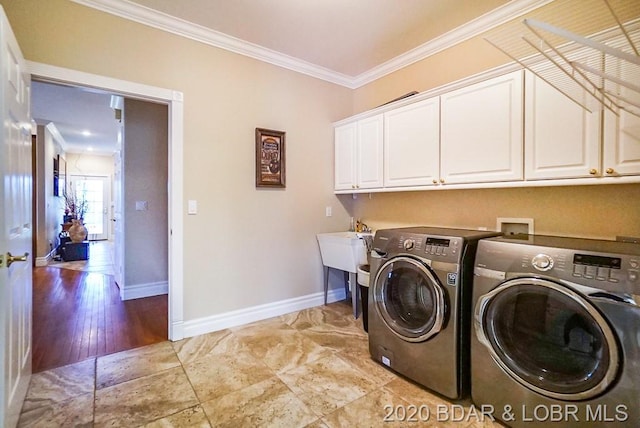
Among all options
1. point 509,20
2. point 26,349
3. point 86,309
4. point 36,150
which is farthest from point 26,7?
point 36,150

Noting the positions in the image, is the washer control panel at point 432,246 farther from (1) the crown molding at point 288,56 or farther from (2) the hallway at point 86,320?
(2) the hallway at point 86,320

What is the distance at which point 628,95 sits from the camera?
61.5 inches

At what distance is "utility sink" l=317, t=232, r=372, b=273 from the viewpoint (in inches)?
118

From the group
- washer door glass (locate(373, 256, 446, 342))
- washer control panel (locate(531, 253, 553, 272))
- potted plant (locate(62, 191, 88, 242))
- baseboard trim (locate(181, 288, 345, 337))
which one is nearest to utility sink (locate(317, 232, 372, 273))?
baseboard trim (locate(181, 288, 345, 337))

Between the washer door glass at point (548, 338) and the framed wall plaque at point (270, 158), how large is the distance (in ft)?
6.93

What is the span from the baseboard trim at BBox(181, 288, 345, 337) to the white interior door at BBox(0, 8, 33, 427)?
1.05m

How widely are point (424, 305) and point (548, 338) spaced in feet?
2.13

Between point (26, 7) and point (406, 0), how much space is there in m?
2.57

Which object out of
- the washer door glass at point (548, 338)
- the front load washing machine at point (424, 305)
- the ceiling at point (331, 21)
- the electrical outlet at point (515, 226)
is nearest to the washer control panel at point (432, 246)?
the front load washing machine at point (424, 305)

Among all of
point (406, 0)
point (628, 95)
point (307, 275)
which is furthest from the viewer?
point (307, 275)

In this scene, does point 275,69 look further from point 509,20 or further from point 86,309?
point 86,309

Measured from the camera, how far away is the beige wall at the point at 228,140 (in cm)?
218

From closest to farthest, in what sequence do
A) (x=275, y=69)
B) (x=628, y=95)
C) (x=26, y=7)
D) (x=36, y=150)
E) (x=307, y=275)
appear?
(x=628, y=95) → (x=26, y=7) → (x=275, y=69) → (x=307, y=275) → (x=36, y=150)

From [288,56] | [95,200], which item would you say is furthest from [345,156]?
[95,200]
